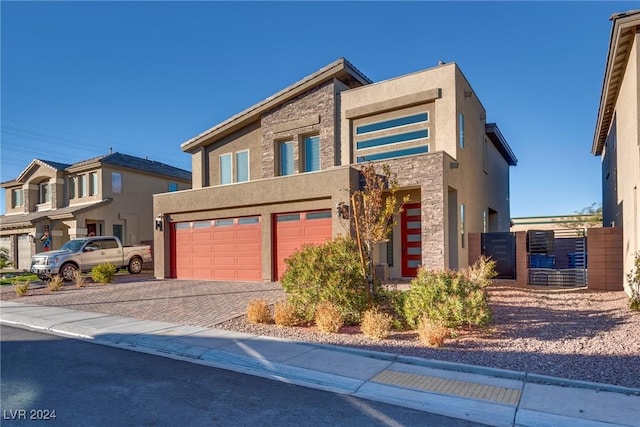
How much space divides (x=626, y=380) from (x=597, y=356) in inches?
38.4

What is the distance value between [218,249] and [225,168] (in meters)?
4.42

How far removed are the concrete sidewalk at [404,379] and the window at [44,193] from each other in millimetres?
27024

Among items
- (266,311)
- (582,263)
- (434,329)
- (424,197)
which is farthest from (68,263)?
(582,263)

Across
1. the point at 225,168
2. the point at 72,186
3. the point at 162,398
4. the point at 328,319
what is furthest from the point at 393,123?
the point at 72,186

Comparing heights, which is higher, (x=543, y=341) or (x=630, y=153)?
(x=630, y=153)

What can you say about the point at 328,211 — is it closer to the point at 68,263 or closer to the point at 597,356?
the point at 597,356

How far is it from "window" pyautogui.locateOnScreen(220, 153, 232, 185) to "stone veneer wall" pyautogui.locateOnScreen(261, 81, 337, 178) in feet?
8.15

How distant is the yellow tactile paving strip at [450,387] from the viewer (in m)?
4.95

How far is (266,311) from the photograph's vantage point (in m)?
9.04

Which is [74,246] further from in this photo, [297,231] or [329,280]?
[329,280]

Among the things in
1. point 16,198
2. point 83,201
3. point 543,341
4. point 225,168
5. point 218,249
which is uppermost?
point 225,168

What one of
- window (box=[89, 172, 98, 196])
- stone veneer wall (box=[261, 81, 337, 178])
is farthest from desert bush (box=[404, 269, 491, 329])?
window (box=[89, 172, 98, 196])

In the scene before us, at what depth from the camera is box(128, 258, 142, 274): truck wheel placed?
72.4 ft

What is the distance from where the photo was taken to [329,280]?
872 centimetres
